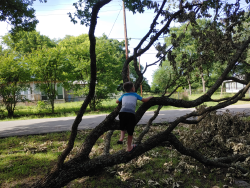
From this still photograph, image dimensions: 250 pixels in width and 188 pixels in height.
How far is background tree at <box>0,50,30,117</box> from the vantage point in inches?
580

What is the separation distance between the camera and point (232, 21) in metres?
5.95

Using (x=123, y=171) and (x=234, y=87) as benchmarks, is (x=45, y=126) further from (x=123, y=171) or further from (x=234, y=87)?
(x=234, y=87)

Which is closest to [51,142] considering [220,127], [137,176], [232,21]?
[137,176]

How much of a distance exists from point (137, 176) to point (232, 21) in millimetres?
5511

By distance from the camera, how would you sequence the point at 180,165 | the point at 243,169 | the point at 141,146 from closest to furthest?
1. the point at 141,146
2. the point at 243,169
3. the point at 180,165

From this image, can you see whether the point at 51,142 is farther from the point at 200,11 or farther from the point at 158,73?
the point at 158,73

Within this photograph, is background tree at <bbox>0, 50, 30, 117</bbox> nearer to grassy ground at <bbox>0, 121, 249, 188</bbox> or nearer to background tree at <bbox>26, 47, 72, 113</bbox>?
background tree at <bbox>26, 47, 72, 113</bbox>

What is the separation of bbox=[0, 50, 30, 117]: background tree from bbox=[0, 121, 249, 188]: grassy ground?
32.9 ft

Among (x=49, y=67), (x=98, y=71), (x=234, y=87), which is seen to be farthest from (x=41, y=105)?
(x=234, y=87)

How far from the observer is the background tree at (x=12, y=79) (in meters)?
14.7

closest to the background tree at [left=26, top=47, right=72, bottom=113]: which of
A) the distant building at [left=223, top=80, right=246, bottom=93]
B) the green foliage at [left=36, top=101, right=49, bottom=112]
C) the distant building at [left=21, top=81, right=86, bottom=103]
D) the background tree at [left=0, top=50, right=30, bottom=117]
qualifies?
the green foliage at [left=36, top=101, right=49, bottom=112]

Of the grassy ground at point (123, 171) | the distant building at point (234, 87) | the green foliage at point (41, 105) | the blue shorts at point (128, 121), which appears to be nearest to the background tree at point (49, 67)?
the green foliage at point (41, 105)

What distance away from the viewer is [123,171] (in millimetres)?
4598

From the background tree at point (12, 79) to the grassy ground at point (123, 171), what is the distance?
10.0 metres
